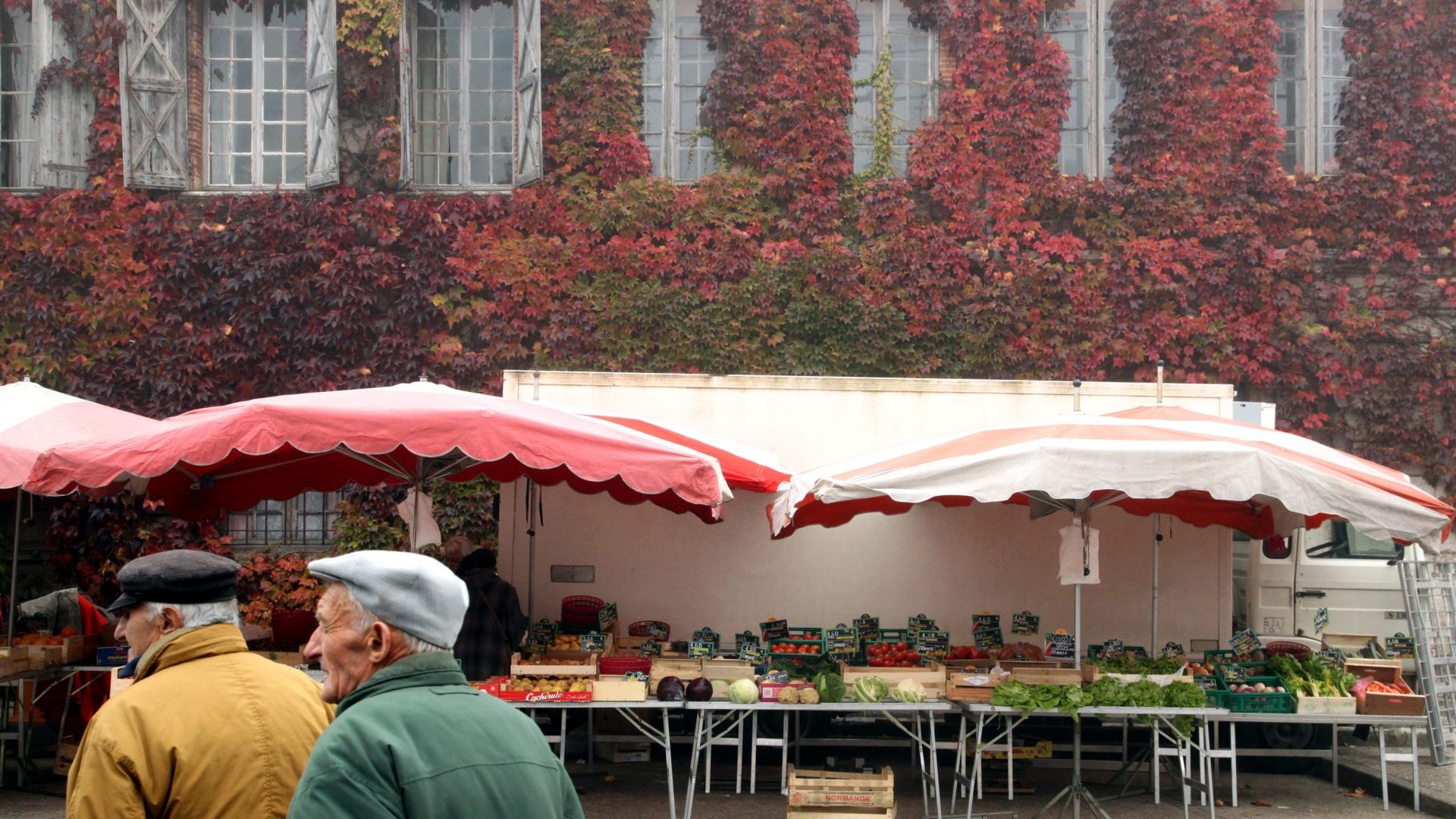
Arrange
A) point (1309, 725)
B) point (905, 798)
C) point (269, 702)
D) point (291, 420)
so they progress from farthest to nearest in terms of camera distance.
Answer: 1. point (1309, 725)
2. point (905, 798)
3. point (291, 420)
4. point (269, 702)

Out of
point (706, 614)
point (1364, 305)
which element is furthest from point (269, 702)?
point (1364, 305)

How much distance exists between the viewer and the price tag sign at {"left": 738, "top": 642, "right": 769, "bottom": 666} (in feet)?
28.9

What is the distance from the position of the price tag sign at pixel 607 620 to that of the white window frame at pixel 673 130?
5.35 metres

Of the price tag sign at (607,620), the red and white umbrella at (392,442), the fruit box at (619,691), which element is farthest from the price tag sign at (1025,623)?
the fruit box at (619,691)

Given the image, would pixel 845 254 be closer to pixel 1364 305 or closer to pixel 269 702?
pixel 1364 305

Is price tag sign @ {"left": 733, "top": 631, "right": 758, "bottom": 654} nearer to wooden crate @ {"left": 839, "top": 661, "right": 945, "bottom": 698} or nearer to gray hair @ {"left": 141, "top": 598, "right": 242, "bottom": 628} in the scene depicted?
wooden crate @ {"left": 839, "top": 661, "right": 945, "bottom": 698}

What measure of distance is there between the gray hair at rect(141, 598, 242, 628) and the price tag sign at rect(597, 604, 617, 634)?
274 inches

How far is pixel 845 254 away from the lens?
44.1 feet

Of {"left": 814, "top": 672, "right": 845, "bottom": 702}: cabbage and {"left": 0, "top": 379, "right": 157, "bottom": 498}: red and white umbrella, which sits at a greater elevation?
{"left": 0, "top": 379, "right": 157, "bottom": 498}: red and white umbrella

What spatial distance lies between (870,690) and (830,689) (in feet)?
0.93

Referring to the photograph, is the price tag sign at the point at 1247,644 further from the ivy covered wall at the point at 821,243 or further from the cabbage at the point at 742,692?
the ivy covered wall at the point at 821,243

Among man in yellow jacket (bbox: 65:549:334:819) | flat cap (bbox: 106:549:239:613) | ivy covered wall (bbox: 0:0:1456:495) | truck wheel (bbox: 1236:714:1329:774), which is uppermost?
ivy covered wall (bbox: 0:0:1456:495)

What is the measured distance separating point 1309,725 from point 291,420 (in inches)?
297

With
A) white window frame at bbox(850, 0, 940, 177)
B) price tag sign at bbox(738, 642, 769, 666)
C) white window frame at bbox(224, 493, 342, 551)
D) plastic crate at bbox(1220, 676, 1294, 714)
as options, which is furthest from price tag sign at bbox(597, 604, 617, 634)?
white window frame at bbox(850, 0, 940, 177)
